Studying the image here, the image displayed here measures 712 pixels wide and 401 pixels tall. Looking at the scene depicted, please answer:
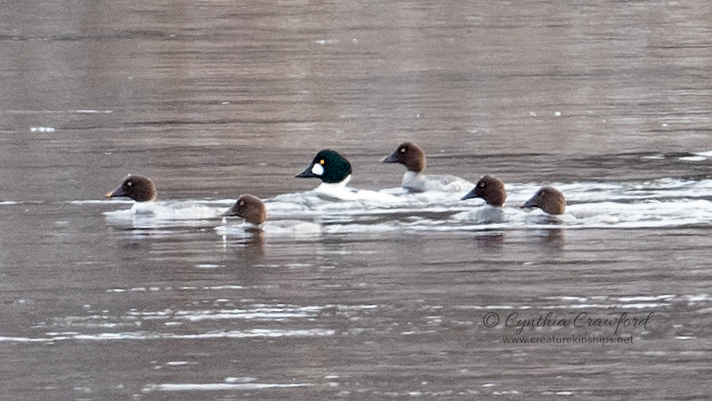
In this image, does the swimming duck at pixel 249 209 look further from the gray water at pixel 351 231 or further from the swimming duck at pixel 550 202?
the swimming duck at pixel 550 202

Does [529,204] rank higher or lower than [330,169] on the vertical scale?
lower

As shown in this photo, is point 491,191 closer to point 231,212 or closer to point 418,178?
point 418,178

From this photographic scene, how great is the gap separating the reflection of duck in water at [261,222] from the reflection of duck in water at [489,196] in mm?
883

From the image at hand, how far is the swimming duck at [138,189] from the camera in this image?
9344 mm

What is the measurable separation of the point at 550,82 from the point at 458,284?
875cm

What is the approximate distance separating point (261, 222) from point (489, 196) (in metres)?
1.25

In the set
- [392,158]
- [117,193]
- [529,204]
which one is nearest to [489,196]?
[529,204]

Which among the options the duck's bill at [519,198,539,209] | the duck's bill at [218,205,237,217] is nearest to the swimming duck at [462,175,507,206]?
the duck's bill at [519,198,539,209]

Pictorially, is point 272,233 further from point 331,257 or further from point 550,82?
point 550,82

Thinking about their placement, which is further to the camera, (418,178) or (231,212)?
(418,178)

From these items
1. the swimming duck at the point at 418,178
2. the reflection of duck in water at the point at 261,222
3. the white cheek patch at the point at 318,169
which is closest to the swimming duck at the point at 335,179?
the white cheek patch at the point at 318,169

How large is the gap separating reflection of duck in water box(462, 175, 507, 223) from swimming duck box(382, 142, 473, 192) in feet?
1.35

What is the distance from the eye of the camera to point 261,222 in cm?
888

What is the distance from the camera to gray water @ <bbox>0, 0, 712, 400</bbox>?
5.82 m
